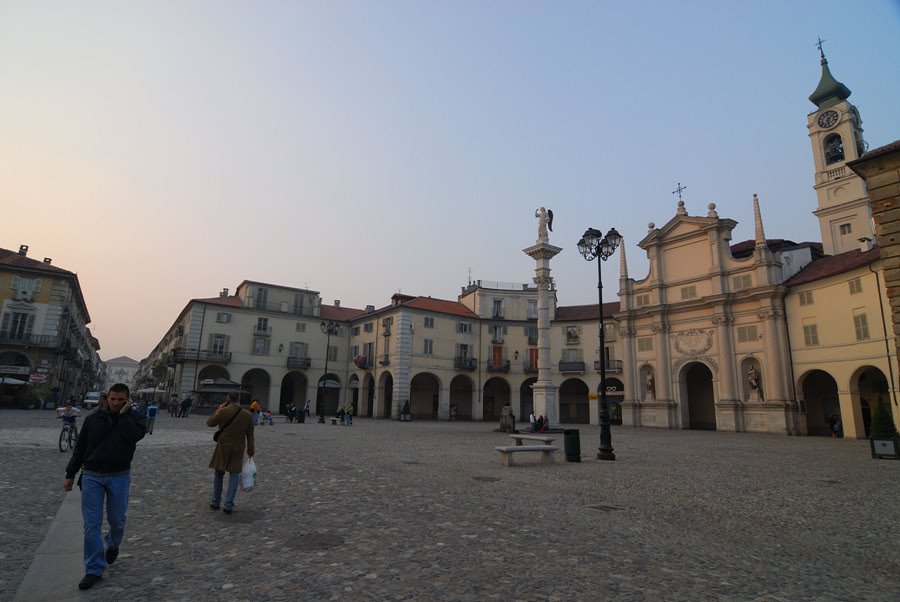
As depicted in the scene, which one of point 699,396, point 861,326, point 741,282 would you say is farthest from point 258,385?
point 861,326

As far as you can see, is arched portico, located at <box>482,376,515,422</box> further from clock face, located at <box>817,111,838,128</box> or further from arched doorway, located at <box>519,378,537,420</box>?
clock face, located at <box>817,111,838,128</box>

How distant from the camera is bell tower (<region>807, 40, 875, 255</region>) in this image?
44531 millimetres

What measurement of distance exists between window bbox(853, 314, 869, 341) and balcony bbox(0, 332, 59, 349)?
5751cm

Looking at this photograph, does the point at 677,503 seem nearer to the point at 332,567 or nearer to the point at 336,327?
the point at 332,567

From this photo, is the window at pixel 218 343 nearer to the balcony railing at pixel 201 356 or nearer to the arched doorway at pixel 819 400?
the balcony railing at pixel 201 356

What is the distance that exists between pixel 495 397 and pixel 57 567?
2110 inches

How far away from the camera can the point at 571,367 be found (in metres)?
50.9

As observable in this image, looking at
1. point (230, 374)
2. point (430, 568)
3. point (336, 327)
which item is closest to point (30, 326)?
point (230, 374)

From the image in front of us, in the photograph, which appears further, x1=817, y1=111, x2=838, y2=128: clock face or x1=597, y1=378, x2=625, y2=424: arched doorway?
x1=597, y1=378, x2=625, y2=424: arched doorway

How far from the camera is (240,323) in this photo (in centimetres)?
4934

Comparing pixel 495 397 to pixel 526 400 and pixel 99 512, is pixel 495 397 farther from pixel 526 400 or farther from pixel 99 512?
pixel 99 512

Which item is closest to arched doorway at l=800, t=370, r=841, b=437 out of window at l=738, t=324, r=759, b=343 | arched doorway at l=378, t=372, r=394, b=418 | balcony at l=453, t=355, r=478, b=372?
window at l=738, t=324, r=759, b=343

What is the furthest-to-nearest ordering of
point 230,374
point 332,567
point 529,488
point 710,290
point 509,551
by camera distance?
point 230,374 < point 710,290 < point 529,488 < point 509,551 < point 332,567

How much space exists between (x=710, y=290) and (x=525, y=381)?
21185mm
